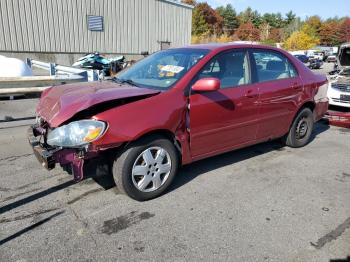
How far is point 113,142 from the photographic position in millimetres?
3066

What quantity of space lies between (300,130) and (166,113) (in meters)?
2.99

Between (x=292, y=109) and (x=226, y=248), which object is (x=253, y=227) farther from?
(x=292, y=109)

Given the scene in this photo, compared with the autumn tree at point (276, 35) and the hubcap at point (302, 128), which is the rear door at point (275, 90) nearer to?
the hubcap at point (302, 128)

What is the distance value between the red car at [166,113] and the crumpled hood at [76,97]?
0.03 ft

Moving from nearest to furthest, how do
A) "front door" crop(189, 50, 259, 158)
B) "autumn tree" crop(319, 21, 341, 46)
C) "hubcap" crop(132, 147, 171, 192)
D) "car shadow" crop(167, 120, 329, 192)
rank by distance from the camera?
"hubcap" crop(132, 147, 171, 192) < "front door" crop(189, 50, 259, 158) < "car shadow" crop(167, 120, 329, 192) < "autumn tree" crop(319, 21, 341, 46)

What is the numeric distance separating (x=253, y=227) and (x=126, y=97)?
69.4 inches

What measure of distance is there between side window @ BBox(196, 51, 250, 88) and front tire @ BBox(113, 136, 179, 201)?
3.13 feet

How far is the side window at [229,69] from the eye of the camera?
152 inches

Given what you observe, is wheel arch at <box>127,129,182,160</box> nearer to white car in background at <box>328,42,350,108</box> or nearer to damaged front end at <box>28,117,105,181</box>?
damaged front end at <box>28,117,105,181</box>

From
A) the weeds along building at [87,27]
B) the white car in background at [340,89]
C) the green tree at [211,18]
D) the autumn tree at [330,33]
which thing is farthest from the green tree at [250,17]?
the white car in background at [340,89]

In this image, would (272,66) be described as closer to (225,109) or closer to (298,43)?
(225,109)

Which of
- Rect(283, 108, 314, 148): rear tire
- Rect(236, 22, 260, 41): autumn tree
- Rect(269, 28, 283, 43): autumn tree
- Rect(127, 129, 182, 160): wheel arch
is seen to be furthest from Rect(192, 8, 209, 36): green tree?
Rect(127, 129, 182, 160): wheel arch

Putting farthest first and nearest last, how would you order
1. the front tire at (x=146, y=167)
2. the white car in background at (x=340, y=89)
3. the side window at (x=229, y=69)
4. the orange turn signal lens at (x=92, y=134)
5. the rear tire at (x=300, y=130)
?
the white car in background at (x=340, y=89) → the rear tire at (x=300, y=130) → the side window at (x=229, y=69) → the front tire at (x=146, y=167) → the orange turn signal lens at (x=92, y=134)

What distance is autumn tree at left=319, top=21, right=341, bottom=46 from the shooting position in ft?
320
